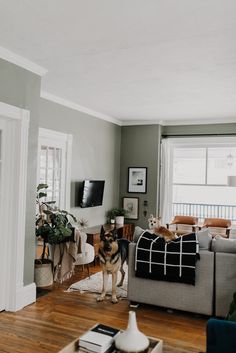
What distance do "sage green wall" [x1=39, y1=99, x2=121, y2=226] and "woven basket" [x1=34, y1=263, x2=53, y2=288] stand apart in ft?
5.70

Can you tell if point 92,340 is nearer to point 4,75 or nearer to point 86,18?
point 86,18

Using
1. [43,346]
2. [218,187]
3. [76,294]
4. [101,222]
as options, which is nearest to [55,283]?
[76,294]

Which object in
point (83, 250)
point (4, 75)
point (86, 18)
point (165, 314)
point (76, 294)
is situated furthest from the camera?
point (83, 250)

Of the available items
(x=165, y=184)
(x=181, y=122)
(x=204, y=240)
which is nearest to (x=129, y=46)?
(x=204, y=240)

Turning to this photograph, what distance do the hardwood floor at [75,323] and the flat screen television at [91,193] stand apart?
2.15 metres

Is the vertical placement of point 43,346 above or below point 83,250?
below

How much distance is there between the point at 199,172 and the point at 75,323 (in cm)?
516

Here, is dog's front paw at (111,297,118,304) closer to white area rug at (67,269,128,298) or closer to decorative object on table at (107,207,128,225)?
white area rug at (67,269,128,298)

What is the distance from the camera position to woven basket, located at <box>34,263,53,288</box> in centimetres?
453

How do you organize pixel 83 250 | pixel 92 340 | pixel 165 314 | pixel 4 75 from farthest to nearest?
pixel 83 250, pixel 165 314, pixel 4 75, pixel 92 340

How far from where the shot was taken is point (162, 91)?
202 inches

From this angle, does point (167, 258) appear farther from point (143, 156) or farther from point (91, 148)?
point (143, 156)

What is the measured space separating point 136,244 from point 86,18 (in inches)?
96.8

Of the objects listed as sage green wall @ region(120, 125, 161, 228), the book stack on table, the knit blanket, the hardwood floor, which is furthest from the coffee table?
sage green wall @ region(120, 125, 161, 228)
